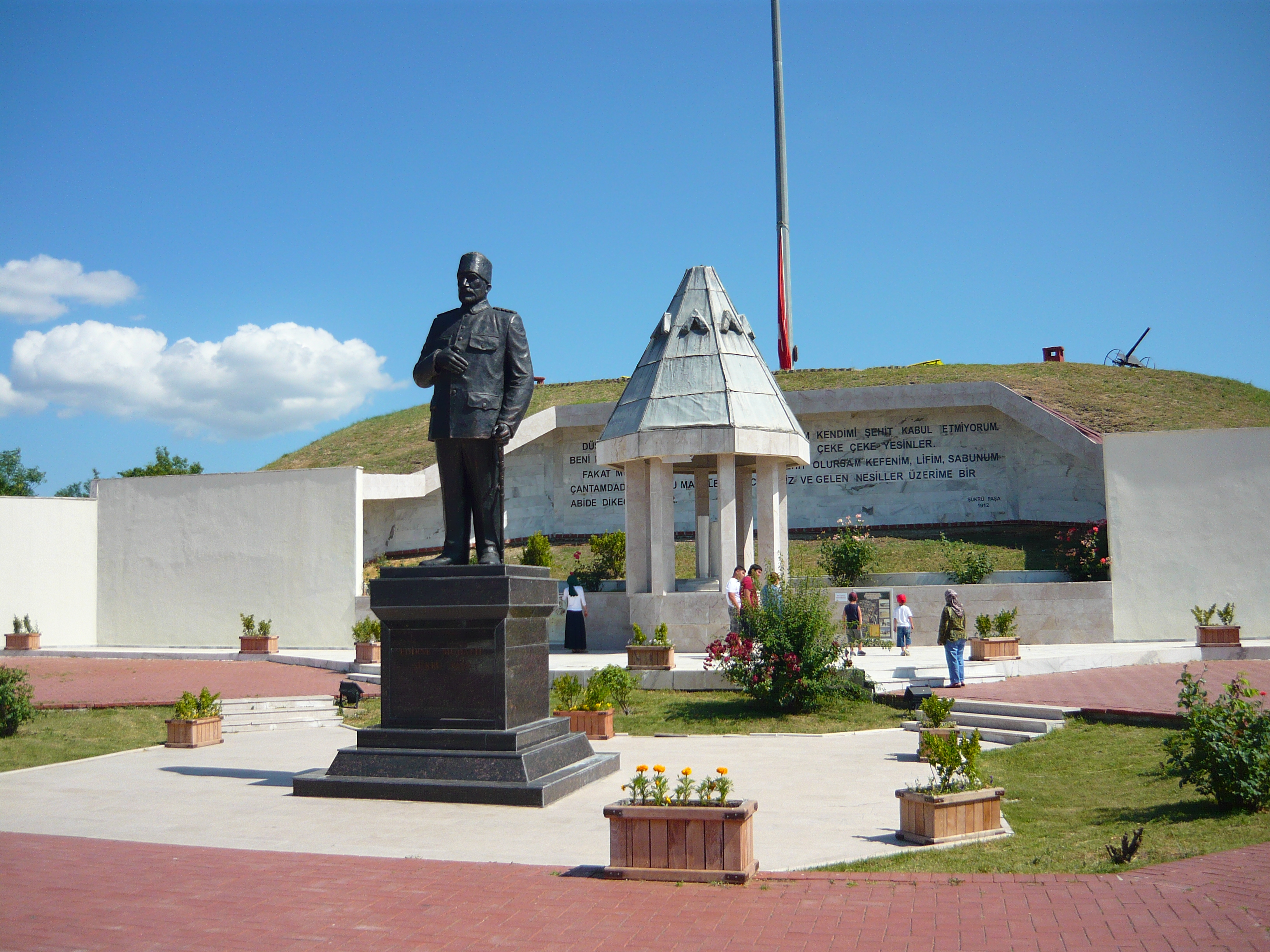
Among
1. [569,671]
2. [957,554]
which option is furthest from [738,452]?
[957,554]

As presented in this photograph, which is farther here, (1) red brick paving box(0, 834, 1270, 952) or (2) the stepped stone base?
(2) the stepped stone base

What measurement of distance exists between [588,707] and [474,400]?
163 inches

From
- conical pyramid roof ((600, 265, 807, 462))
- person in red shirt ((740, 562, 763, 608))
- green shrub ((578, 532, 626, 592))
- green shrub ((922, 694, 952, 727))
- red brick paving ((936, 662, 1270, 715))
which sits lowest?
red brick paving ((936, 662, 1270, 715))

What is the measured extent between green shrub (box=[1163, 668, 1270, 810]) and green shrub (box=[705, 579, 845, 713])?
545 cm

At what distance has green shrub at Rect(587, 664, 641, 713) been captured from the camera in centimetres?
1172

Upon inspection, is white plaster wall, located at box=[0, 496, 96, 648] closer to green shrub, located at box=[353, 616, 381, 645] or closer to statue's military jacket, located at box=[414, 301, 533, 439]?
green shrub, located at box=[353, 616, 381, 645]

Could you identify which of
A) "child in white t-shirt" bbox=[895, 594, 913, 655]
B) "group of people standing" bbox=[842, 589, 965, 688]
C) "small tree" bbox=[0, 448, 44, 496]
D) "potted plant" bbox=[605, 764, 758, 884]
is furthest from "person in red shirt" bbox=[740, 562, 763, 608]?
"small tree" bbox=[0, 448, 44, 496]

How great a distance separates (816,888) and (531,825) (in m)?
2.41

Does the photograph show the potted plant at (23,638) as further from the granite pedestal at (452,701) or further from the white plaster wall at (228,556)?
the granite pedestal at (452,701)

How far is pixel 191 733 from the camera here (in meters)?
11.3

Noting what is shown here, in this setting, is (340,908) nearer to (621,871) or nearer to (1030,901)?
(621,871)

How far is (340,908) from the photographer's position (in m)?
4.99

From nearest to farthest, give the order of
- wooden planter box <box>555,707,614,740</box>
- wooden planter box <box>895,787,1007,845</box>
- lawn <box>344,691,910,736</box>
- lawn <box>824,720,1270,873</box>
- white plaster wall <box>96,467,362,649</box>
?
lawn <box>824,720,1270,873</box> < wooden planter box <box>895,787,1007,845</box> < wooden planter box <box>555,707,614,740</box> < lawn <box>344,691,910,736</box> < white plaster wall <box>96,467,362,649</box>

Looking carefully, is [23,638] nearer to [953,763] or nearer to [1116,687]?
[1116,687]
